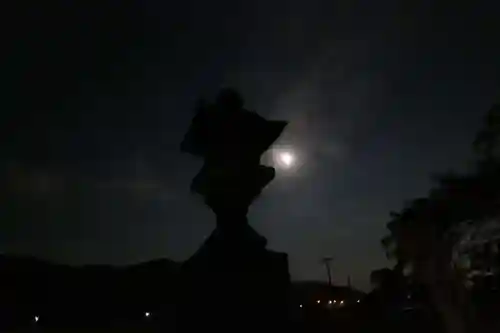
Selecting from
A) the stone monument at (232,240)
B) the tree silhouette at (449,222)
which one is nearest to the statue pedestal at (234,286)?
the stone monument at (232,240)

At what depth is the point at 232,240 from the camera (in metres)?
13.2

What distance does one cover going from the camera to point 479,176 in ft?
46.5

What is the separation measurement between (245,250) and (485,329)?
16.9 feet

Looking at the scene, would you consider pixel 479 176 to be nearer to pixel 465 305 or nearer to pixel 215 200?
pixel 465 305

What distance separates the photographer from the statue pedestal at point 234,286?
41.8 ft

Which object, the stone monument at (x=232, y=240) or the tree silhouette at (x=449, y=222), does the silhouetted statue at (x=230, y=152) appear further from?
the tree silhouette at (x=449, y=222)

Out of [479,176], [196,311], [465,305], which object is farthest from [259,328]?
[479,176]

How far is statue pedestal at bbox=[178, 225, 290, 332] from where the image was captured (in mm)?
12734

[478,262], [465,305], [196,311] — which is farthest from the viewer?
[478,262]

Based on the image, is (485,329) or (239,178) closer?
(239,178)

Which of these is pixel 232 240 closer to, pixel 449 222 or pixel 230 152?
pixel 230 152

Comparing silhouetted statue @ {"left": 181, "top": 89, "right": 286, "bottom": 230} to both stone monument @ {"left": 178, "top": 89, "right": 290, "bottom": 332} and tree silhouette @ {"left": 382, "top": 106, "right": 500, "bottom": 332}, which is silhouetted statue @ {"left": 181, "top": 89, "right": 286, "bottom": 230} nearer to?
stone monument @ {"left": 178, "top": 89, "right": 290, "bottom": 332}

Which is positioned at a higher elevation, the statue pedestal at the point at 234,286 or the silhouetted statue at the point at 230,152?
the silhouetted statue at the point at 230,152

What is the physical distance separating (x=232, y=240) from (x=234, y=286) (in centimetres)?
86
